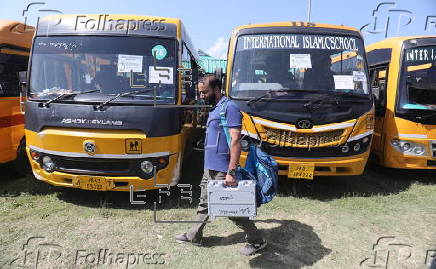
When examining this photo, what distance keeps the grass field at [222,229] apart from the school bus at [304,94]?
0.64 meters

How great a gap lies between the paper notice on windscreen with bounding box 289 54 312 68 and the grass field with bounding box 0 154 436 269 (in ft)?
6.33

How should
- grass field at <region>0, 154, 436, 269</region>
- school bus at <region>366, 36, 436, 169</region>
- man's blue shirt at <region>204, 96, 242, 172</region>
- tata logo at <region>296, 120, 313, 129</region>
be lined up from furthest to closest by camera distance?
school bus at <region>366, 36, 436, 169</region> < tata logo at <region>296, 120, 313, 129</region> < grass field at <region>0, 154, 436, 269</region> < man's blue shirt at <region>204, 96, 242, 172</region>

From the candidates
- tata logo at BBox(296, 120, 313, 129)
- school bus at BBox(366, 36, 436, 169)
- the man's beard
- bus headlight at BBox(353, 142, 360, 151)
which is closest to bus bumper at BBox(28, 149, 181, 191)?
the man's beard

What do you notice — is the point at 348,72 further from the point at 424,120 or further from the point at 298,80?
the point at 424,120

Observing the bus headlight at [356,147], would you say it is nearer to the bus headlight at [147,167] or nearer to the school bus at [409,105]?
the school bus at [409,105]

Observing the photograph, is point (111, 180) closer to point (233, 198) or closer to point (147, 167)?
point (147, 167)

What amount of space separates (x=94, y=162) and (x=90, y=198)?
0.93 metres

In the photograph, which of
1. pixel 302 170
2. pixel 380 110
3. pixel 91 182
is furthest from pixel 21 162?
pixel 380 110

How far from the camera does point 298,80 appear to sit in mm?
5242

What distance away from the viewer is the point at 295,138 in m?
4.94

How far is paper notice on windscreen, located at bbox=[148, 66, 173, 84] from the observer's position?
467cm

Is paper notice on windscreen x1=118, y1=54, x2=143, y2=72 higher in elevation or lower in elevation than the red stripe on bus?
higher

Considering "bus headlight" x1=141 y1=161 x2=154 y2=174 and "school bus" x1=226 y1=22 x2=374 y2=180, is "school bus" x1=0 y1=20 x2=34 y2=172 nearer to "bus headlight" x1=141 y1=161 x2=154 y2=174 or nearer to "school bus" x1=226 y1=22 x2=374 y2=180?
"bus headlight" x1=141 y1=161 x2=154 y2=174

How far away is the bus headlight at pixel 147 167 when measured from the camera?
14.8ft
